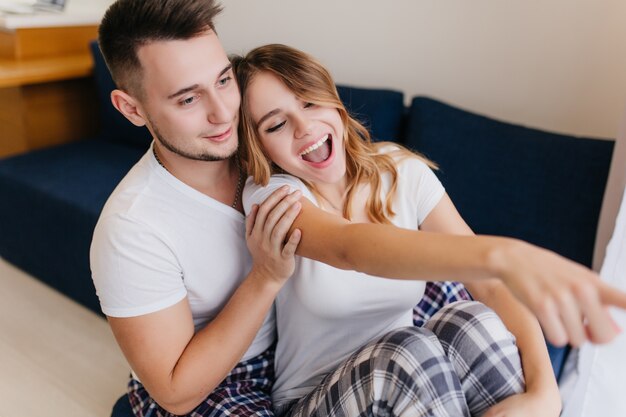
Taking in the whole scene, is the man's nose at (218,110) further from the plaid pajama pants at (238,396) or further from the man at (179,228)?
the plaid pajama pants at (238,396)

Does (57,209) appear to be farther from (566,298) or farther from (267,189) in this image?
(566,298)

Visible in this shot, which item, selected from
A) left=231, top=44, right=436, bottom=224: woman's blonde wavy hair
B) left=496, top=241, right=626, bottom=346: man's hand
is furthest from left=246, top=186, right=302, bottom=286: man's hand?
left=496, top=241, right=626, bottom=346: man's hand

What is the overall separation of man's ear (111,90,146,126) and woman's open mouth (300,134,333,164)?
35 centimetres

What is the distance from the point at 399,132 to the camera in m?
2.23

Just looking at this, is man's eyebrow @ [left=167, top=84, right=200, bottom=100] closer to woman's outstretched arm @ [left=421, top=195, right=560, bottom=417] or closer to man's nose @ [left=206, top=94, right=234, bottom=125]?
man's nose @ [left=206, top=94, right=234, bottom=125]

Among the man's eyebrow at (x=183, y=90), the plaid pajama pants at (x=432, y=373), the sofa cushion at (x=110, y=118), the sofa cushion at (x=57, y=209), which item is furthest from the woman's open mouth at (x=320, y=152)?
the sofa cushion at (x=110, y=118)

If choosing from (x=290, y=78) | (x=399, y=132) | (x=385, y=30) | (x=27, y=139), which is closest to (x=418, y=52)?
(x=385, y=30)

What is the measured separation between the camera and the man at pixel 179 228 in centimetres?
123

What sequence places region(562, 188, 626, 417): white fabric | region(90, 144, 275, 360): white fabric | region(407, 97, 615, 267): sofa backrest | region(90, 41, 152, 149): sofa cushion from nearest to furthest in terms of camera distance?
region(90, 144, 275, 360): white fabric → region(562, 188, 626, 417): white fabric → region(407, 97, 615, 267): sofa backrest → region(90, 41, 152, 149): sofa cushion

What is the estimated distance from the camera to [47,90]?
9.89 ft

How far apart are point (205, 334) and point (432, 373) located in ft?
1.45

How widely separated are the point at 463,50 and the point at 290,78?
107 cm

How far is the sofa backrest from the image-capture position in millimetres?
1837

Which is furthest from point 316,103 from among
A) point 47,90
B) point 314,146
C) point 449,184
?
point 47,90
